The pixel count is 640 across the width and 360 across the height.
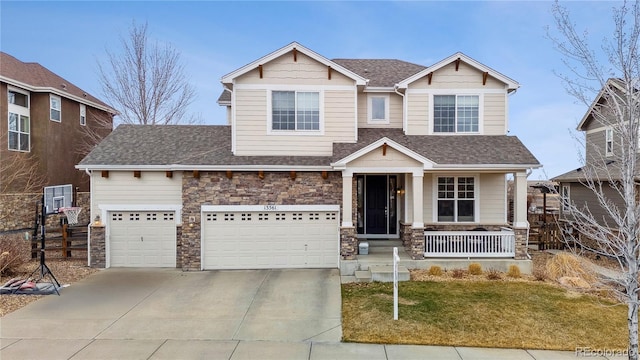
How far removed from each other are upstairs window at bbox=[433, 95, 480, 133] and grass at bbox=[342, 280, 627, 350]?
588 cm

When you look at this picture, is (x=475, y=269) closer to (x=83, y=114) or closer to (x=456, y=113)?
(x=456, y=113)

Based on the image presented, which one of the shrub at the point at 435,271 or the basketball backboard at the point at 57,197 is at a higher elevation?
the basketball backboard at the point at 57,197

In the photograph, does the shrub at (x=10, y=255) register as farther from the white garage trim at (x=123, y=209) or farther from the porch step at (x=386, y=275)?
the porch step at (x=386, y=275)

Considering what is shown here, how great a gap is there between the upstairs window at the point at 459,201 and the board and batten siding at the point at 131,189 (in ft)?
30.8

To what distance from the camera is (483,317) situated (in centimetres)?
736

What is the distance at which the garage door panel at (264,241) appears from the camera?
11.7 metres

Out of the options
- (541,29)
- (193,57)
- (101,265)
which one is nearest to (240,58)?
(193,57)

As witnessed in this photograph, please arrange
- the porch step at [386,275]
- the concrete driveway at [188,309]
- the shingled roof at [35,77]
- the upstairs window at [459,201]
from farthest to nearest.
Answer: the shingled roof at [35,77]
the upstairs window at [459,201]
the porch step at [386,275]
the concrete driveway at [188,309]

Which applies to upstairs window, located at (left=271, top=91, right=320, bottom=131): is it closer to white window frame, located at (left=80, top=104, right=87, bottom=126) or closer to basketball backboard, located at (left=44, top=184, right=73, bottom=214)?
basketball backboard, located at (left=44, top=184, right=73, bottom=214)

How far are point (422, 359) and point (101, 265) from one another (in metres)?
10.9

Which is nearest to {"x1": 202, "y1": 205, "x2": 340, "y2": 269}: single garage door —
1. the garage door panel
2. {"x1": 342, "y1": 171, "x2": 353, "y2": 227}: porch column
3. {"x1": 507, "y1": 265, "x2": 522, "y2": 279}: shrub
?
the garage door panel

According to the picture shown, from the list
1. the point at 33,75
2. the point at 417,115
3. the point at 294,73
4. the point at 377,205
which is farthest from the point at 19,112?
the point at 417,115

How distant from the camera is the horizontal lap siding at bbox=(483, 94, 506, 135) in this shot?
42.1ft

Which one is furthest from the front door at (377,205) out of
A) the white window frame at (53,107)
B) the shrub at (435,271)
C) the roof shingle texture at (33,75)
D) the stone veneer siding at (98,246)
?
the roof shingle texture at (33,75)
